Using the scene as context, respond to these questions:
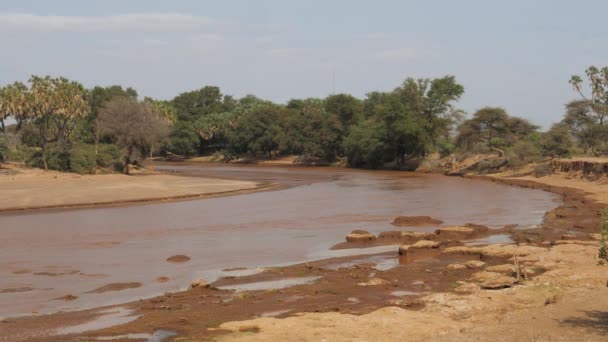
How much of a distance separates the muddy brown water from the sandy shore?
10.5ft

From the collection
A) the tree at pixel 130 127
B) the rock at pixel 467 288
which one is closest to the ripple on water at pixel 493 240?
the rock at pixel 467 288

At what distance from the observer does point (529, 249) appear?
22.8 metres

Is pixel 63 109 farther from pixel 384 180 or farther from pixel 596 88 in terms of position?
pixel 596 88

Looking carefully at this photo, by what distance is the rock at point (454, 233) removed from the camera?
27317mm

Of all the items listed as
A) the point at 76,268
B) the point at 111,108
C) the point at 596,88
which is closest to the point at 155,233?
the point at 76,268

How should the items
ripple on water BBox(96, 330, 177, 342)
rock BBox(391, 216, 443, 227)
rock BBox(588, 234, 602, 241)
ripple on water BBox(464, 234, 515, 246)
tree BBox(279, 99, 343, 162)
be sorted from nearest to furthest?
1. ripple on water BBox(96, 330, 177, 342)
2. rock BBox(588, 234, 602, 241)
3. ripple on water BBox(464, 234, 515, 246)
4. rock BBox(391, 216, 443, 227)
5. tree BBox(279, 99, 343, 162)

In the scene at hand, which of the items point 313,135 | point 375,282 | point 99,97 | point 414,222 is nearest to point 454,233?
point 414,222

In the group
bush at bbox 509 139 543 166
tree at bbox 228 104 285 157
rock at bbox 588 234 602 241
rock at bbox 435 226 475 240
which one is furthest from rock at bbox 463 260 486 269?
tree at bbox 228 104 285 157

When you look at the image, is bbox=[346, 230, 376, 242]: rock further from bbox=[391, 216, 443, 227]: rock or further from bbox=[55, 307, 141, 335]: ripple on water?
bbox=[55, 307, 141, 335]: ripple on water

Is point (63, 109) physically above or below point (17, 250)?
above

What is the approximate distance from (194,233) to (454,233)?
11.9m

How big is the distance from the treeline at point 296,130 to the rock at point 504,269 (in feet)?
169

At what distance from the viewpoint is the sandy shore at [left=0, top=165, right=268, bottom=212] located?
44.6 m

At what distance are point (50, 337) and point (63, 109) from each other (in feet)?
196
